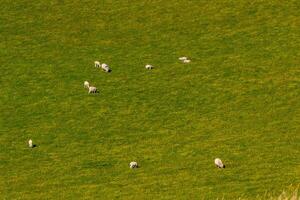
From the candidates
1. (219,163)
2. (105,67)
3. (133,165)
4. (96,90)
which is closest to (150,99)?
(96,90)

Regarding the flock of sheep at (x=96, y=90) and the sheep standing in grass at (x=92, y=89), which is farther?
the sheep standing in grass at (x=92, y=89)

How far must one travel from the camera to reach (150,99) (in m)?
22.0

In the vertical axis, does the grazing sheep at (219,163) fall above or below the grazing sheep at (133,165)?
below

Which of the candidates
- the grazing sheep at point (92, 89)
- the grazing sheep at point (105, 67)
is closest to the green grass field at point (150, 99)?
the grazing sheep at point (105, 67)

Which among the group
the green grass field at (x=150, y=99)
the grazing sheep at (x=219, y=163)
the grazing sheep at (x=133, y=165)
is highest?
the green grass field at (x=150, y=99)

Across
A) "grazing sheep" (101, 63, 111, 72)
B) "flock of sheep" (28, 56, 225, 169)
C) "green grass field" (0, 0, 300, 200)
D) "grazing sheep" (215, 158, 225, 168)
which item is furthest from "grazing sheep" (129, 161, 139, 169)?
"grazing sheep" (101, 63, 111, 72)

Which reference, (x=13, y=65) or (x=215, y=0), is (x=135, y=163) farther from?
(x=215, y=0)

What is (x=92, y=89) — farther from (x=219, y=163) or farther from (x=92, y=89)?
(x=219, y=163)

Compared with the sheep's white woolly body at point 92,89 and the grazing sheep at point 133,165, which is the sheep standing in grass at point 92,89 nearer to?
the sheep's white woolly body at point 92,89

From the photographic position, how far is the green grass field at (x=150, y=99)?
17.5 meters

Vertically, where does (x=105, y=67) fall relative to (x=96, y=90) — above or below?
above

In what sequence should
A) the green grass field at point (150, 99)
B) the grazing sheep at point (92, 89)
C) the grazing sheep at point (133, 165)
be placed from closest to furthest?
the green grass field at point (150, 99)
the grazing sheep at point (133, 165)
the grazing sheep at point (92, 89)

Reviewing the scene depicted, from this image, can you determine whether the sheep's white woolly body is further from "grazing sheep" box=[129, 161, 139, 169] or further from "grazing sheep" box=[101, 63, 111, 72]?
"grazing sheep" box=[129, 161, 139, 169]

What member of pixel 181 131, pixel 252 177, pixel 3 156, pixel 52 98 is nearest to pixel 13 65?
pixel 52 98
